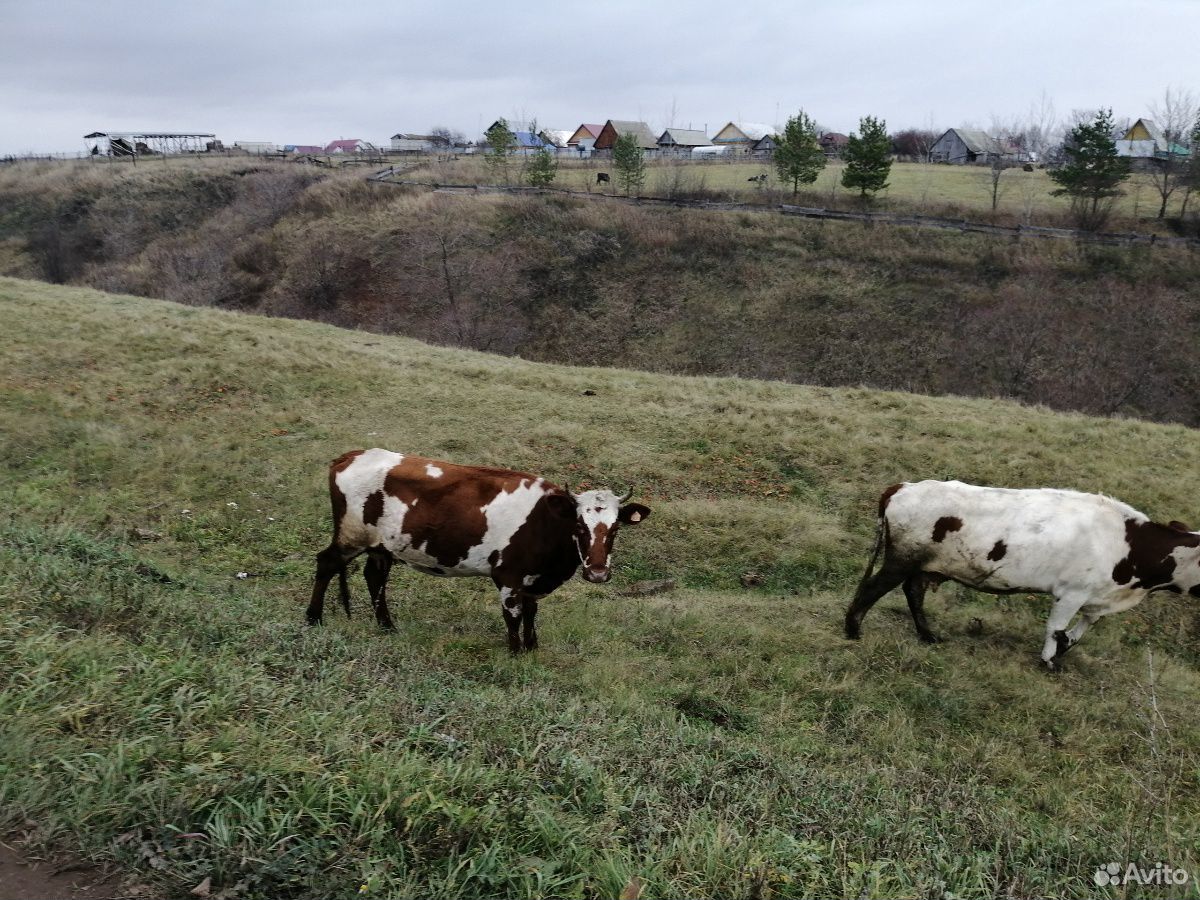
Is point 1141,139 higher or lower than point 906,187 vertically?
higher

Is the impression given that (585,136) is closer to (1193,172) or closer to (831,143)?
(831,143)

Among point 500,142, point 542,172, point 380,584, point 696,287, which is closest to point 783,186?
point 696,287

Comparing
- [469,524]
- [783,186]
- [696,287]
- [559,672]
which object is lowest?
[559,672]

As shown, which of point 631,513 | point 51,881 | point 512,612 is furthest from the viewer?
point 512,612

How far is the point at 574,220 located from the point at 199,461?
42.5 metres

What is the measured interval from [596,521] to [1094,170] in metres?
53.8

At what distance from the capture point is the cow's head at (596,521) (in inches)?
315

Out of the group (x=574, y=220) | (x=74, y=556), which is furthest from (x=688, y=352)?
(x=74, y=556)

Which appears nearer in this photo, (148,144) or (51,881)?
(51,881)

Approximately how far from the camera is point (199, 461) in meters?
14.0

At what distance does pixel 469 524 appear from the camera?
340 inches

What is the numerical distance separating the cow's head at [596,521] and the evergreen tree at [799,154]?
2092 inches

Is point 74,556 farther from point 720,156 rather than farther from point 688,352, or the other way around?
point 720,156

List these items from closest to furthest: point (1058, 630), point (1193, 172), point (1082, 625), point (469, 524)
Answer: point (469, 524), point (1058, 630), point (1082, 625), point (1193, 172)
